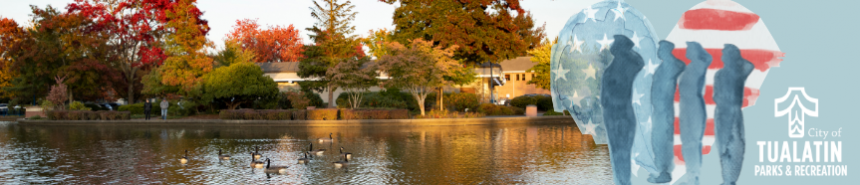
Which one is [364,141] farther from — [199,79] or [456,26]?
[199,79]

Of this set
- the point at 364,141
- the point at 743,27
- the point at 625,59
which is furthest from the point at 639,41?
the point at 364,141

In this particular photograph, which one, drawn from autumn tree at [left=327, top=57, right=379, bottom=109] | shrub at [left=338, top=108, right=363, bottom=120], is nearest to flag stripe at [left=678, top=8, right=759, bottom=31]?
shrub at [left=338, top=108, right=363, bottom=120]

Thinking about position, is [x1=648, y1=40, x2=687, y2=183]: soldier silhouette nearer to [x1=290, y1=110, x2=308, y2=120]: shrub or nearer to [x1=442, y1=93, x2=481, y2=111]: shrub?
[x1=290, y1=110, x2=308, y2=120]: shrub

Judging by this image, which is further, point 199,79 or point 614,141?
point 199,79

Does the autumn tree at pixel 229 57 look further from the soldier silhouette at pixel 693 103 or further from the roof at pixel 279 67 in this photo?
the soldier silhouette at pixel 693 103

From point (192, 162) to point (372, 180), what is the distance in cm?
473

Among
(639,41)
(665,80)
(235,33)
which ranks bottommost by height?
(665,80)

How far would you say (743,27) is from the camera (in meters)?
5.45

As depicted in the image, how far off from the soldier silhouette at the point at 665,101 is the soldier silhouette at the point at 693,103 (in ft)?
0.25

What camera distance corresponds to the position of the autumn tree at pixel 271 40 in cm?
6844

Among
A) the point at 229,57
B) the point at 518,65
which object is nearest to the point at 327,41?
the point at 229,57

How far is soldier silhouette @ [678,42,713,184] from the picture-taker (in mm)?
5500

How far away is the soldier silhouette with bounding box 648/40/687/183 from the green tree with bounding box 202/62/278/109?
27652 millimetres

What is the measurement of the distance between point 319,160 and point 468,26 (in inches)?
809
